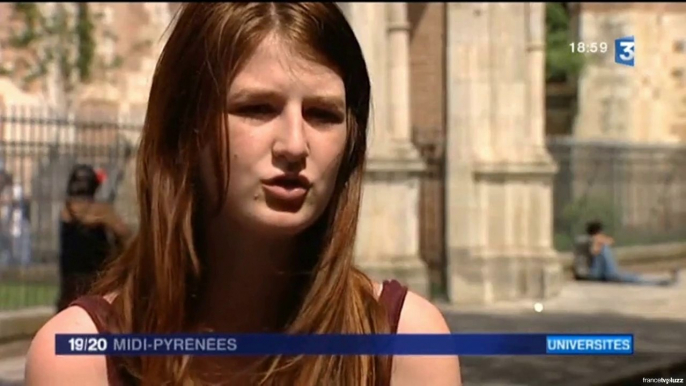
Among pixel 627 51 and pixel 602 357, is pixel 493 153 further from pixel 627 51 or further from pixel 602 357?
pixel 627 51

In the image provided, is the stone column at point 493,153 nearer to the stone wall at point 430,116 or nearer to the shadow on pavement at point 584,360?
the stone wall at point 430,116

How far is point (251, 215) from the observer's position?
1491 millimetres

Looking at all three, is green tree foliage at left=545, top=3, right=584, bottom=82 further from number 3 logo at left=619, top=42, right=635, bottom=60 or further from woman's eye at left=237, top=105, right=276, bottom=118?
woman's eye at left=237, top=105, right=276, bottom=118

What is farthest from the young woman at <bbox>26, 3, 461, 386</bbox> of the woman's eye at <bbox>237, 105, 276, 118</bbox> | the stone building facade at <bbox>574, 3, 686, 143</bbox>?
the stone building facade at <bbox>574, 3, 686, 143</bbox>

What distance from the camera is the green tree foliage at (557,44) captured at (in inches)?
816

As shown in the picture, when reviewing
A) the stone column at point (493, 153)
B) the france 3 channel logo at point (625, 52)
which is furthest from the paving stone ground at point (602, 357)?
the stone column at point (493, 153)

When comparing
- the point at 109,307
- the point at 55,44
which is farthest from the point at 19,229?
the point at 109,307

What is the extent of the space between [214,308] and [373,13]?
11816 mm

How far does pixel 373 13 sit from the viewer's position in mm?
13266

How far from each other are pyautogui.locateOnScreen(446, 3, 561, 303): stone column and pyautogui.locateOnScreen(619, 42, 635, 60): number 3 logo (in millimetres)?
11612

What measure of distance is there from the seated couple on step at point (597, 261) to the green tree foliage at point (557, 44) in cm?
593

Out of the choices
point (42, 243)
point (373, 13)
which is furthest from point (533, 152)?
point (42, 243)

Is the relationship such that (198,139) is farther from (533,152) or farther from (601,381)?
(533,152)

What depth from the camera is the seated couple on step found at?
406 inches
